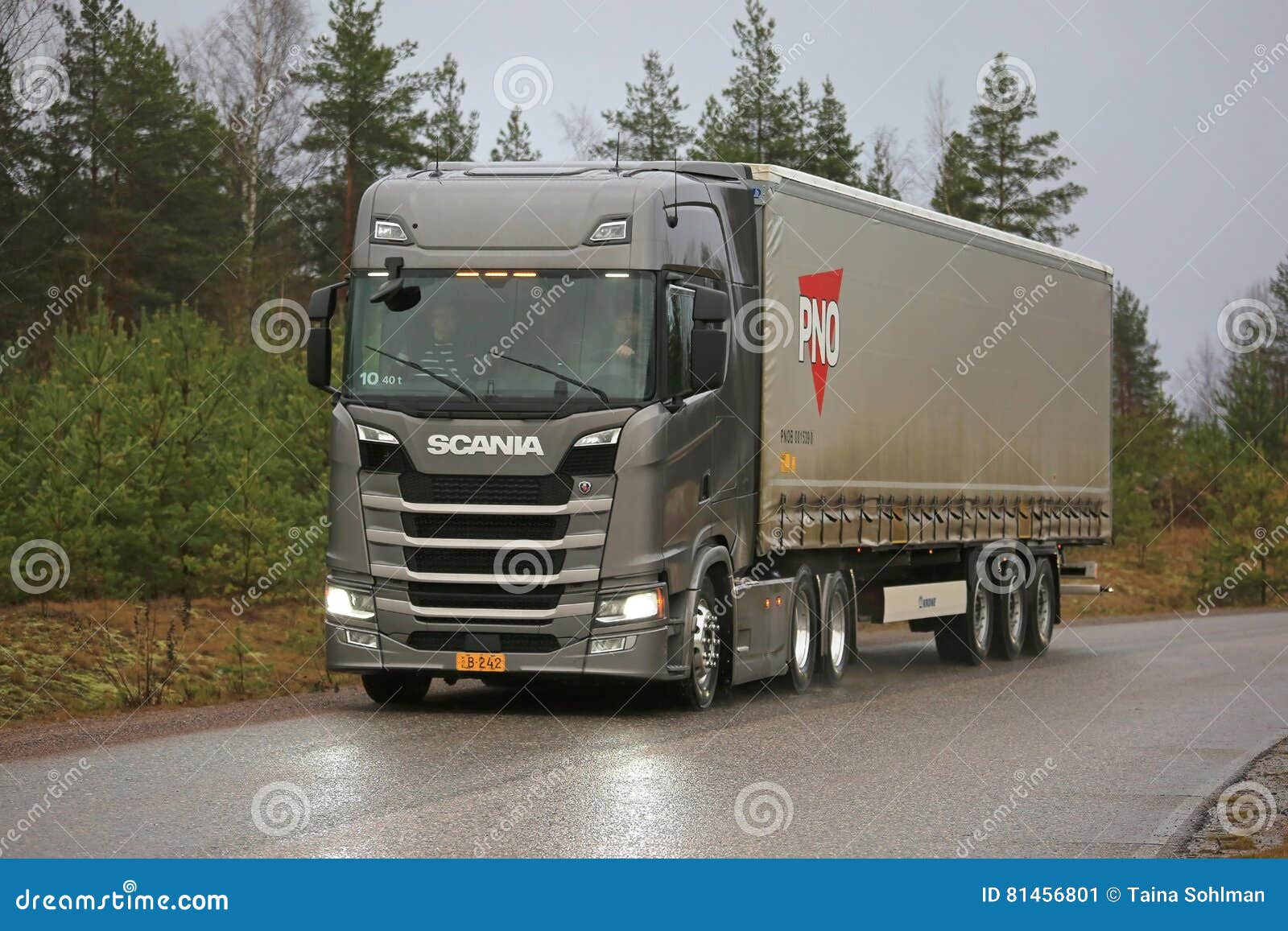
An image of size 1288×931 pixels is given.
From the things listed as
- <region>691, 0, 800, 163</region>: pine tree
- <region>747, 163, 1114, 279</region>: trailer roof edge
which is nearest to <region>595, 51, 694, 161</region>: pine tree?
<region>691, 0, 800, 163</region>: pine tree

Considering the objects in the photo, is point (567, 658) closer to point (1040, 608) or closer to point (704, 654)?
point (704, 654)

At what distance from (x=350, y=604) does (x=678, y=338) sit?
312cm

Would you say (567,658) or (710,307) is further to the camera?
(710,307)

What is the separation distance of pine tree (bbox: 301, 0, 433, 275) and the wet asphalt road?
29860 mm

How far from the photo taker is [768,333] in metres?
15.3

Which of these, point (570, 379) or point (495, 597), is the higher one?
point (570, 379)

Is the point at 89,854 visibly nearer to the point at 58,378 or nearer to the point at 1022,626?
the point at 58,378

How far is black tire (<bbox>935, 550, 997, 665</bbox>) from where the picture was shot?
67.2 ft

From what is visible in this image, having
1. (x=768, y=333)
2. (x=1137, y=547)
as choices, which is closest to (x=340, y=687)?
(x=768, y=333)

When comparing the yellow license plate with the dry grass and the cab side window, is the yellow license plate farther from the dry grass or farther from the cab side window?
the dry grass

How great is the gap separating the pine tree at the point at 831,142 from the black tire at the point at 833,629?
3249cm

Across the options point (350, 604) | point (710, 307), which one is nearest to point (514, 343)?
point (710, 307)

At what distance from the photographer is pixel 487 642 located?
13.3 meters

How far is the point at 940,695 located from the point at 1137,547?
3531cm
